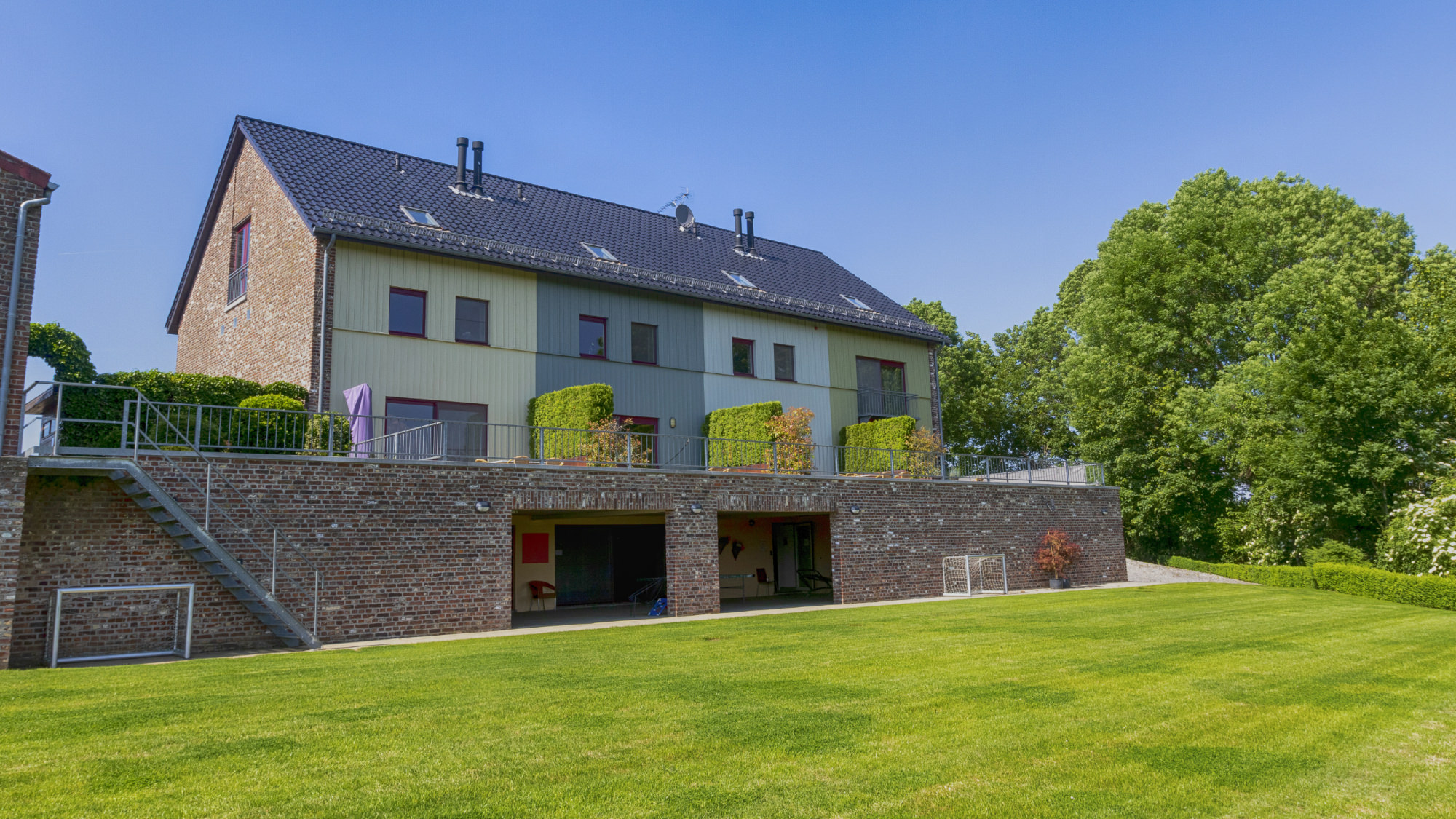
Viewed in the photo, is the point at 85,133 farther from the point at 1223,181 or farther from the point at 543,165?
the point at 1223,181

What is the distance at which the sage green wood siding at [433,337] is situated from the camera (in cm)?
1738

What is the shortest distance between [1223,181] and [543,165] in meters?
25.1

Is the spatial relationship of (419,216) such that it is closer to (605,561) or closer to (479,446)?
(479,446)

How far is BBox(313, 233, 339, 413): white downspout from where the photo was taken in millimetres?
16656

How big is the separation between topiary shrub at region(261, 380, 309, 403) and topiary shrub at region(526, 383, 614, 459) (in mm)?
4164

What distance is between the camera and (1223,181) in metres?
34.1

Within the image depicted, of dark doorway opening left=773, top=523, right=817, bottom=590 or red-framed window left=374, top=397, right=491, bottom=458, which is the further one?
dark doorway opening left=773, top=523, right=817, bottom=590

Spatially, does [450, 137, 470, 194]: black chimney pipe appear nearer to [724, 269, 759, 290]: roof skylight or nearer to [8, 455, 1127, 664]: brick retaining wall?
[724, 269, 759, 290]: roof skylight

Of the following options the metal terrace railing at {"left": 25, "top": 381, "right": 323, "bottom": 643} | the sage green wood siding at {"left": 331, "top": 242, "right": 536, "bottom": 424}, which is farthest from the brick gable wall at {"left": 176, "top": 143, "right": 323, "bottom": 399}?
the metal terrace railing at {"left": 25, "top": 381, "right": 323, "bottom": 643}

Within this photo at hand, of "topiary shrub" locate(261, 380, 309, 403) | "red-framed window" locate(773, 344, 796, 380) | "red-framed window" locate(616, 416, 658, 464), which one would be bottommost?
"red-framed window" locate(616, 416, 658, 464)

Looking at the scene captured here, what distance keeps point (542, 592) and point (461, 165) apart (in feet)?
35.0

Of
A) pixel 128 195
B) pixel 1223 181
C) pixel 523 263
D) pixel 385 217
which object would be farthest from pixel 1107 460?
pixel 128 195

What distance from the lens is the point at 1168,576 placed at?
87.8 ft

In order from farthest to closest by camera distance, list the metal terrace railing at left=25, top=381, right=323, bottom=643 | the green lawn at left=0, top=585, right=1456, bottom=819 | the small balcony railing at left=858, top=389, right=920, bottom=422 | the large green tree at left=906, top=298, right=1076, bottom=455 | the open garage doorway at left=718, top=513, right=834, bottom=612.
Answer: the large green tree at left=906, top=298, right=1076, bottom=455
the small balcony railing at left=858, top=389, right=920, bottom=422
the open garage doorway at left=718, top=513, right=834, bottom=612
the metal terrace railing at left=25, top=381, right=323, bottom=643
the green lawn at left=0, top=585, right=1456, bottom=819
